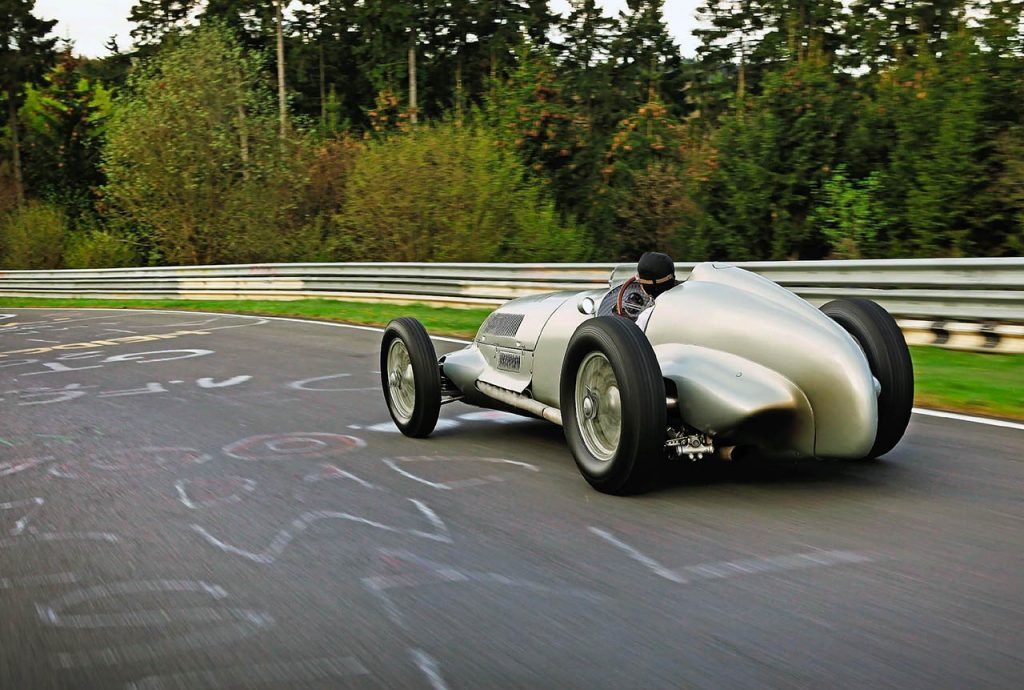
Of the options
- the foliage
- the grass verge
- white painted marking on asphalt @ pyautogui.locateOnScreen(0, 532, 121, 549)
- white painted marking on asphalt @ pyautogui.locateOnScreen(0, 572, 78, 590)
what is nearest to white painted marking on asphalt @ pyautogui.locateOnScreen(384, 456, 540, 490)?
white painted marking on asphalt @ pyautogui.locateOnScreen(0, 532, 121, 549)

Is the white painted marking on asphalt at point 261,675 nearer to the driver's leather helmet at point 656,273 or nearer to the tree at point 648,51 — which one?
the driver's leather helmet at point 656,273

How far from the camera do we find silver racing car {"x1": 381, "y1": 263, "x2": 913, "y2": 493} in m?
5.12

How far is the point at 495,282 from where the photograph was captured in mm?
18406

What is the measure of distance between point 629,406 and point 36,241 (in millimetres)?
39868

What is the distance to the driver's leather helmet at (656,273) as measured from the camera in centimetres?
598

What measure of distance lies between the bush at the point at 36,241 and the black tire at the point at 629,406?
38956 mm

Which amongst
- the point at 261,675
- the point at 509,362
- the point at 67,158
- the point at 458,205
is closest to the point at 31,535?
the point at 261,675

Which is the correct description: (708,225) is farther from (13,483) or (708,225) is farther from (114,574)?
(114,574)

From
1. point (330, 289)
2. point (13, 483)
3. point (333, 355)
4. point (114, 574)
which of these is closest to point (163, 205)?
point (330, 289)

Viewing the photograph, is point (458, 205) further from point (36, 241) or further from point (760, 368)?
point (36, 241)

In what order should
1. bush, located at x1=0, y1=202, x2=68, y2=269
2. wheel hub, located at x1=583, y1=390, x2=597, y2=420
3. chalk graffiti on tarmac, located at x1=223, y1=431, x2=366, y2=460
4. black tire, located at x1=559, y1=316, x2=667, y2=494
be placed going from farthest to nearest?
bush, located at x1=0, y1=202, x2=68, y2=269 < chalk graffiti on tarmac, located at x1=223, y1=431, x2=366, y2=460 < wheel hub, located at x1=583, y1=390, x2=597, y2=420 < black tire, located at x1=559, y1=316, x2=667, y2=494

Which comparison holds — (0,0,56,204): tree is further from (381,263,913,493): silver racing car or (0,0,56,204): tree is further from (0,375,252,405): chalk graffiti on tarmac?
(381,263,913,493): silver racing car

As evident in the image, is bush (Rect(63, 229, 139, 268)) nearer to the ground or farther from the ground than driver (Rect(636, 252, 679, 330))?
nearer to the ground

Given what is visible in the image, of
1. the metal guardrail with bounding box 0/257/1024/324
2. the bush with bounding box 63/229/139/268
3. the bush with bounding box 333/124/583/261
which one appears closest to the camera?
the metal guardrail with bounding box 0/257/1024/324
